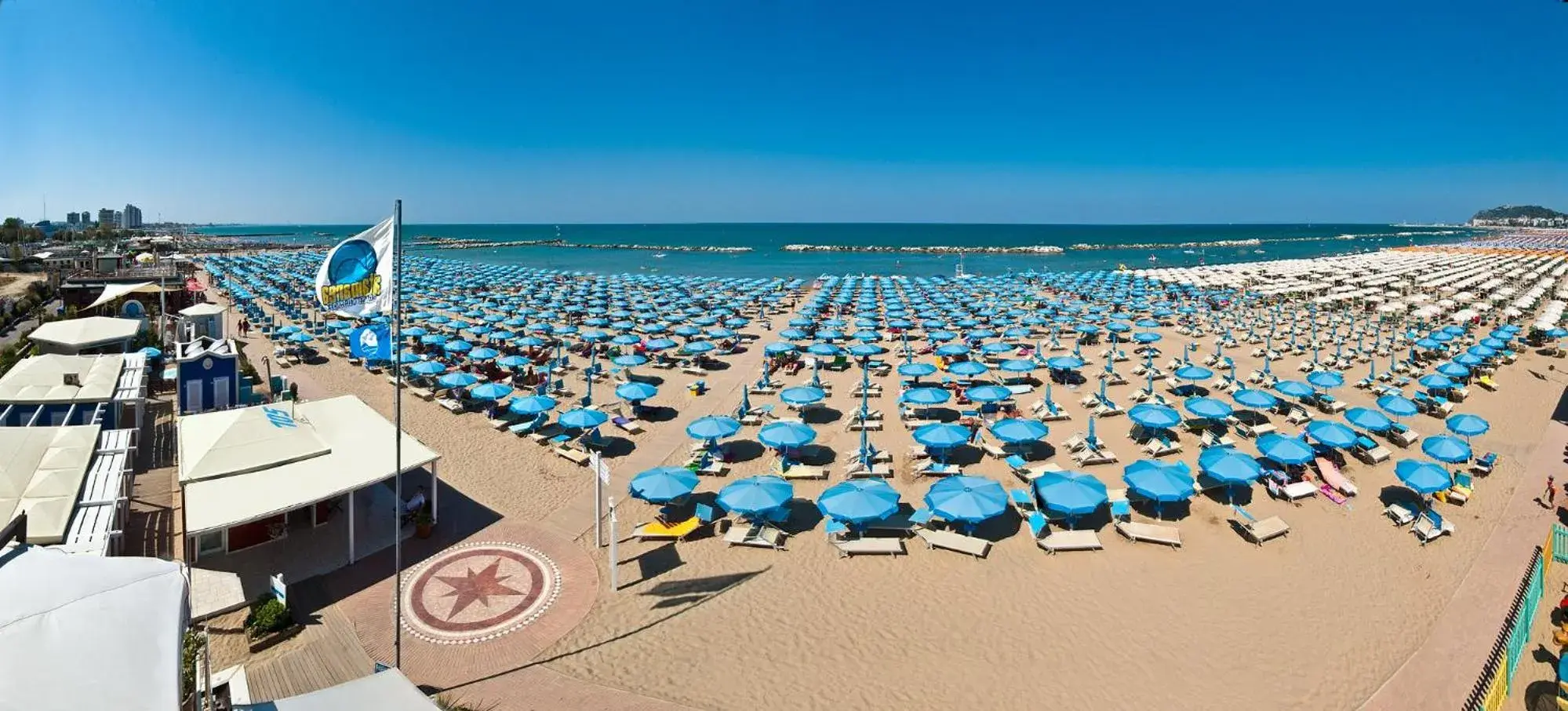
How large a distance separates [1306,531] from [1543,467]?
8.70 metres

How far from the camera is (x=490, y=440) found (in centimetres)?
1792

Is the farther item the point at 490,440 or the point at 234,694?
the point at 490,440

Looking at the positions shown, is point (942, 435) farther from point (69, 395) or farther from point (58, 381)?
point (58, 381)

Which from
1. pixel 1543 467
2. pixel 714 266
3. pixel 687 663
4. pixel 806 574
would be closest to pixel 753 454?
pixel 806 574

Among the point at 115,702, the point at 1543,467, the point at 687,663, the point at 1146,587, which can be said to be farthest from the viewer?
the point at 1543,467

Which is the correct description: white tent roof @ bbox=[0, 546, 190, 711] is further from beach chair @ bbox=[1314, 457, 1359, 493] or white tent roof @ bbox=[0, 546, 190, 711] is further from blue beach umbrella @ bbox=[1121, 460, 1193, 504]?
beach chair @ bbox=[1314, 457, 1359, 493]

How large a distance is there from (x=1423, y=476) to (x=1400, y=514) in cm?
92

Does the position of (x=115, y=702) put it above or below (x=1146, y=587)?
above

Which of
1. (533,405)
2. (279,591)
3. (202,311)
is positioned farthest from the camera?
(202,311)

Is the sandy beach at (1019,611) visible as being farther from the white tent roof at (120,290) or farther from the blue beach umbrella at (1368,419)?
the white tent roof at (120,290)

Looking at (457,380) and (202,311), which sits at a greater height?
(202,311)

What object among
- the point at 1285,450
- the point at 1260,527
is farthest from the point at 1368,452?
the point at 1260,527

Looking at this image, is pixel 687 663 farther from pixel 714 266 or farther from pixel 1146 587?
pixel 714 266

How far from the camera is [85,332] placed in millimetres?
23312
